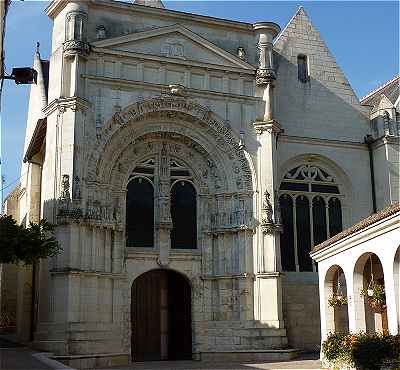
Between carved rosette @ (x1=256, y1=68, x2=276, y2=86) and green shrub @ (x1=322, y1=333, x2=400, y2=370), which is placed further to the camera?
carved rosette @ (x1=256, y1=68, x2=276, y2=86)

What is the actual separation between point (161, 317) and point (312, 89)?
10.9 m

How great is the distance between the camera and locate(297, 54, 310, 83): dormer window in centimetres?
2678

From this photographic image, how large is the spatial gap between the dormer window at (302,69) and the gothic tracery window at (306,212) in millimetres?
3627

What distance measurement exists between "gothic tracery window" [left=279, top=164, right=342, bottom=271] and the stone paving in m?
4.51

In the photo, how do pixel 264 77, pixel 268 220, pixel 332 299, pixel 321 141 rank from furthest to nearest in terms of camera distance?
pixel 321 141 < pixel 264 77 < pixel 268 220 < pixel 332 299

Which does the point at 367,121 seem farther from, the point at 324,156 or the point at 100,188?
the point at 100,188

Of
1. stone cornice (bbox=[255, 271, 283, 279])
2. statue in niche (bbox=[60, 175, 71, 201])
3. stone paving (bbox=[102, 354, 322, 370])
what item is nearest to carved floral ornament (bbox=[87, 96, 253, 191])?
statue in niche (bbox=[60, 175, 71, 201])

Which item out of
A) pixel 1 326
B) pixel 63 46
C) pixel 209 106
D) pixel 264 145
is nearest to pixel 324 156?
pixel 264 145

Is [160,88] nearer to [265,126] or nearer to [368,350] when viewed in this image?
[265,126]

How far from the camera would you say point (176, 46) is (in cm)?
2353

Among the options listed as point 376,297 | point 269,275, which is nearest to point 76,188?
point 269,275

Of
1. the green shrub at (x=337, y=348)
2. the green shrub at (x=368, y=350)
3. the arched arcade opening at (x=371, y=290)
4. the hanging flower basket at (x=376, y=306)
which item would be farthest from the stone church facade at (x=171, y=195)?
the hanging flower basket at (x=376, y=306)

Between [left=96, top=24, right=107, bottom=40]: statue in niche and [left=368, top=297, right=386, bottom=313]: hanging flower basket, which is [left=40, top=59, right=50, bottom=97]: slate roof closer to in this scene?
[left=96, top=24, right=107, bottom=40]: statue in niche

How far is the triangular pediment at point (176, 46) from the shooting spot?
2284 centimetres
